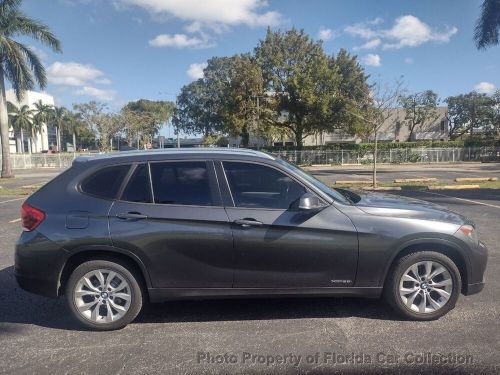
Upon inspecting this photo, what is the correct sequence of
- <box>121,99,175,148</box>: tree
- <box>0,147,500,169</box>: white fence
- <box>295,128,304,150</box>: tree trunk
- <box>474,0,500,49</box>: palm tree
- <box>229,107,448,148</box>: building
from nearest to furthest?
<box>474,0,500,49</box>: palm tree, <box>0,147,500,169</box>: white fence, <box>295,128,304,150</box>: tree trunk, <box>121,99,175,148</box>: tree, <box>229,107,448,148</box>: building

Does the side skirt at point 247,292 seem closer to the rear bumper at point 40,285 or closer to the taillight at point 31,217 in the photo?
the rear bumper at point 40,285

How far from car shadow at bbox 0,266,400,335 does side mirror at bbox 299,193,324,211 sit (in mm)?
1174

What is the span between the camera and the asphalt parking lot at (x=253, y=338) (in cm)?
353

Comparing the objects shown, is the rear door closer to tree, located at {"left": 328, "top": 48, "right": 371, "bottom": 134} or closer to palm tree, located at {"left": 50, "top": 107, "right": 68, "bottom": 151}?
tree, located at {"left": 328, "top": 48, "right": 371, "bottom": 134}

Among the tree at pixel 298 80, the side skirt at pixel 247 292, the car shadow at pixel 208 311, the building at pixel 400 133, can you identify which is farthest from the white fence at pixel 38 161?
the side skirt at pixel 247 292

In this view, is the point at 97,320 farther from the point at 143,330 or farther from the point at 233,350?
the point at 233,350

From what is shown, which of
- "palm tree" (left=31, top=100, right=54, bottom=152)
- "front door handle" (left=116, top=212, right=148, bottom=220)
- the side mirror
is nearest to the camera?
the side mirror

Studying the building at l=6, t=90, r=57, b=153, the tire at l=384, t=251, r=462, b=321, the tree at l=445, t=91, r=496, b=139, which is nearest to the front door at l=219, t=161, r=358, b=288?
the tire at l=384, t=251, r=462, b=321

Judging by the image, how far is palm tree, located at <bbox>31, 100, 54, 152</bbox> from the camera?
3223 inches

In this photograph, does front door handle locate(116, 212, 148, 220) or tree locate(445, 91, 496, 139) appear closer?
front door handle locate(116, 212, 148, 220)

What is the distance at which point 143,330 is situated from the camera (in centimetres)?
421

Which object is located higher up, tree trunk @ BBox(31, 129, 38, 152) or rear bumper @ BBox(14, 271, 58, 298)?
tree trunk @ BBox(31, 129, 38, 152)

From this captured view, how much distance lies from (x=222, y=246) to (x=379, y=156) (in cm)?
4258

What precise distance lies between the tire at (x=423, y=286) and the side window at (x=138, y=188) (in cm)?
249
